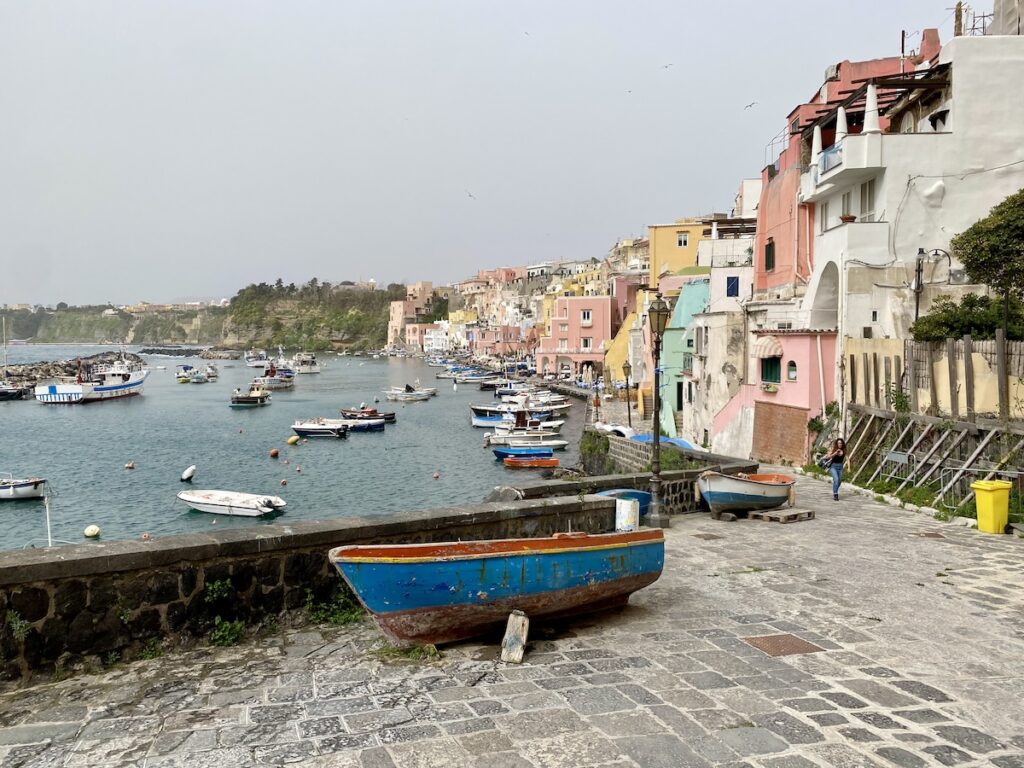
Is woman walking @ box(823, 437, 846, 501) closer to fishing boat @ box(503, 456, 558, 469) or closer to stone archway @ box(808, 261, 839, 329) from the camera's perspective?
stone archway @ box(808, 261, 839, 329)

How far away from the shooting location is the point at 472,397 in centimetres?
8681

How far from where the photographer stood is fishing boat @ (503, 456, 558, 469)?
141ft

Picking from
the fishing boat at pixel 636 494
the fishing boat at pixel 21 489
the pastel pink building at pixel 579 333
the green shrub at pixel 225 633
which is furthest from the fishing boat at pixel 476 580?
the pastel pink building at pixel 579 333

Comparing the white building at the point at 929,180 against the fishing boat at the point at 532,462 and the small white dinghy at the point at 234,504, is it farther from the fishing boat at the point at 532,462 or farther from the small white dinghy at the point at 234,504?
the fishing boat at the point at 532,462

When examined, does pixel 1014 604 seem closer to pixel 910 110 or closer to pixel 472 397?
pixel 910 110

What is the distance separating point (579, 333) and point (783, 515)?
74076mm

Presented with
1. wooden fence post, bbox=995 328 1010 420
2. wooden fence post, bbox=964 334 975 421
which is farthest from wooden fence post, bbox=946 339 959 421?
wooden fence post, bbox=995 328 1010 420

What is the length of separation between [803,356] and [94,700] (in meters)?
21.4

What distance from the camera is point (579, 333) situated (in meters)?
86.3

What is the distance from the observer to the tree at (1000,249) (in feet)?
54.7

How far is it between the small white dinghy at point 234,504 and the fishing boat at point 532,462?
15404 millimetres

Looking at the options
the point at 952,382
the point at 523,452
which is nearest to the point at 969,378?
the point at 952,382

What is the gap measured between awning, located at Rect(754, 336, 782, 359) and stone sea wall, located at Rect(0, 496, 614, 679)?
19400mm

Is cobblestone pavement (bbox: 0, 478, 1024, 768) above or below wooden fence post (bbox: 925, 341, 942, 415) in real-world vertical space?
below
